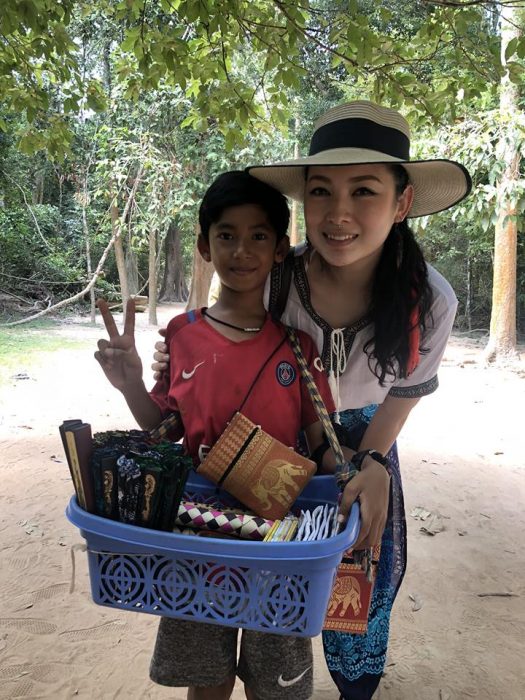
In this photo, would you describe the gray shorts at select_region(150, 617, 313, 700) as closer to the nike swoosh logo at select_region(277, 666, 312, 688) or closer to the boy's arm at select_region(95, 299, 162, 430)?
the nike swoosh logo at select_region(277, 666, 312, 688)

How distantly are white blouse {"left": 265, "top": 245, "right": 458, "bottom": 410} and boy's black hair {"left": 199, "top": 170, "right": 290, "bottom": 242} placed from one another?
168mm

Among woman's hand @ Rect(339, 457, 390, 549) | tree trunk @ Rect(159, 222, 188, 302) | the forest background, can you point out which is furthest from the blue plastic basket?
tree trunk @ Rect(159, 222, 188, 302)

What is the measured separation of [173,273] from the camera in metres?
18.2

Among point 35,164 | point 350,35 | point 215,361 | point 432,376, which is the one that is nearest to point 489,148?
point 350,35

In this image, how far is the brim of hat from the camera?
1.30m

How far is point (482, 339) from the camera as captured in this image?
10875 mm

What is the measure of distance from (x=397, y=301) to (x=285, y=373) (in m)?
0.38

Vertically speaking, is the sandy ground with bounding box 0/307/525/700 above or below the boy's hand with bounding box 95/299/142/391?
below

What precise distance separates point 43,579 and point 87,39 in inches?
426

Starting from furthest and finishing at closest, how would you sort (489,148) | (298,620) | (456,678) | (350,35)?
(489,148) < (350,35) < (456,678) < (298,620)

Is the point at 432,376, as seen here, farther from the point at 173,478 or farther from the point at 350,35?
the point at 350,35

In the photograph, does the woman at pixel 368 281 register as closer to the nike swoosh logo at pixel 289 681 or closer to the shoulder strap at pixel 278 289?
the shoulder strap at pixel 278 289

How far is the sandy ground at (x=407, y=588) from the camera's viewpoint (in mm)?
2086

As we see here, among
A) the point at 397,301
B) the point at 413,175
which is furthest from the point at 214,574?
the point at 413,175
